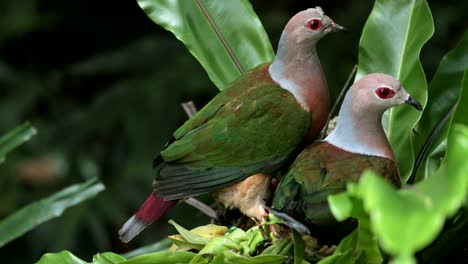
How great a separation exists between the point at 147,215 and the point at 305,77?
11.0 inches

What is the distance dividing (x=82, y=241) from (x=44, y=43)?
766 millimetres

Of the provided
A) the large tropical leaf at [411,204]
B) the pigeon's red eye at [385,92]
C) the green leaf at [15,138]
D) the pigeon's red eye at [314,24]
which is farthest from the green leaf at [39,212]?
the large tropical leaf at [411,204]

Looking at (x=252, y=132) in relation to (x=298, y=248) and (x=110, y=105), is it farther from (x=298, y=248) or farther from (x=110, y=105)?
(x=110, y=105)

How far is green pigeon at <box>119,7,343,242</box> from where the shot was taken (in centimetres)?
109

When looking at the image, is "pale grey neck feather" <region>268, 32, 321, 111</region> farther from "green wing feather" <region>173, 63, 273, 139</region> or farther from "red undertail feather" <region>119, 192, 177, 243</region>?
"red undertail feather" <region>119, 192, 177, 243</region>

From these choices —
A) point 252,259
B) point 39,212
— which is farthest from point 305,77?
point 39,212

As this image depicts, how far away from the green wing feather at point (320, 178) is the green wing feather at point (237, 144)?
13 cm

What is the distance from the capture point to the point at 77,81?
A: 2.90 meters

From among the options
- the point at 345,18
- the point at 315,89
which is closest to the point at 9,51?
the point at 345,18

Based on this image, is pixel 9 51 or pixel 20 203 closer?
pixel 20 203

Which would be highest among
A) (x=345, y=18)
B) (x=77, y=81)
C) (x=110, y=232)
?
(x=77, y=81)

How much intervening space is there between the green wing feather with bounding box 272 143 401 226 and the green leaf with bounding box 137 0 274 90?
0.34m

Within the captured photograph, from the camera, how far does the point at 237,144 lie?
44.0 inches

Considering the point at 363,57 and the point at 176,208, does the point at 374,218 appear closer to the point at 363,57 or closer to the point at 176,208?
the point at 363,57
